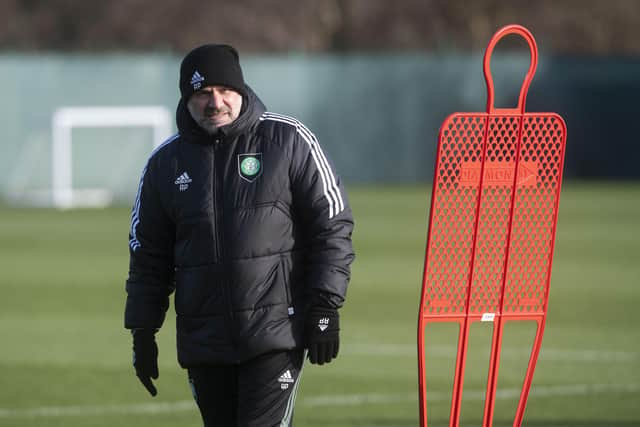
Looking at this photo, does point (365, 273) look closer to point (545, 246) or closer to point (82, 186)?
point (545, 246)

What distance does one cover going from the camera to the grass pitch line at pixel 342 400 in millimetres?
8938

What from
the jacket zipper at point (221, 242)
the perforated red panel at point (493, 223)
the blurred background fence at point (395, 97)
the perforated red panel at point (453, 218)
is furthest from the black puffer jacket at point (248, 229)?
the blurred background fence at point (395, 97)

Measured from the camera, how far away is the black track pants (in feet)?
18.1

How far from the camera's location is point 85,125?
32125mm

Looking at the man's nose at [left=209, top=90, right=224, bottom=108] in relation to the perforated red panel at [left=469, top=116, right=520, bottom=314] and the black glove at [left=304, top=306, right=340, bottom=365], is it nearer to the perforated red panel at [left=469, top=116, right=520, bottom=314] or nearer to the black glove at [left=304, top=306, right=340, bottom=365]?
the black glove at [left=304, top=306, right=340, bottom=365]

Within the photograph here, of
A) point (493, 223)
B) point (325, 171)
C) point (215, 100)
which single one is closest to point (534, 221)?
point (493, 223)

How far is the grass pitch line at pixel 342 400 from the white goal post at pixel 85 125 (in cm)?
2176

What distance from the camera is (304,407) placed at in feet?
29.6

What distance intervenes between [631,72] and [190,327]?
2975cm

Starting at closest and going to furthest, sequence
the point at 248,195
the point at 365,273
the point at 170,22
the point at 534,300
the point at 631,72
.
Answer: the point at 248,195 → the point at 534,300 → the point at 365,273 → the point at 631,72 → the point at 170,22

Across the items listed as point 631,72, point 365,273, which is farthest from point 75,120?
point 365,273

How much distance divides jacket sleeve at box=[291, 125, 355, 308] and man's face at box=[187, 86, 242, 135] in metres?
0.30

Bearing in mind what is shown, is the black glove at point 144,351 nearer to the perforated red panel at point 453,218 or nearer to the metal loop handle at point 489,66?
the perforated red panel at point 453,218

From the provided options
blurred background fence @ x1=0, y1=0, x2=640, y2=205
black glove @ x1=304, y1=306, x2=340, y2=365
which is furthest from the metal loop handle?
blurred background fence @ x1=0, y1=0, x2=640, y2=205
